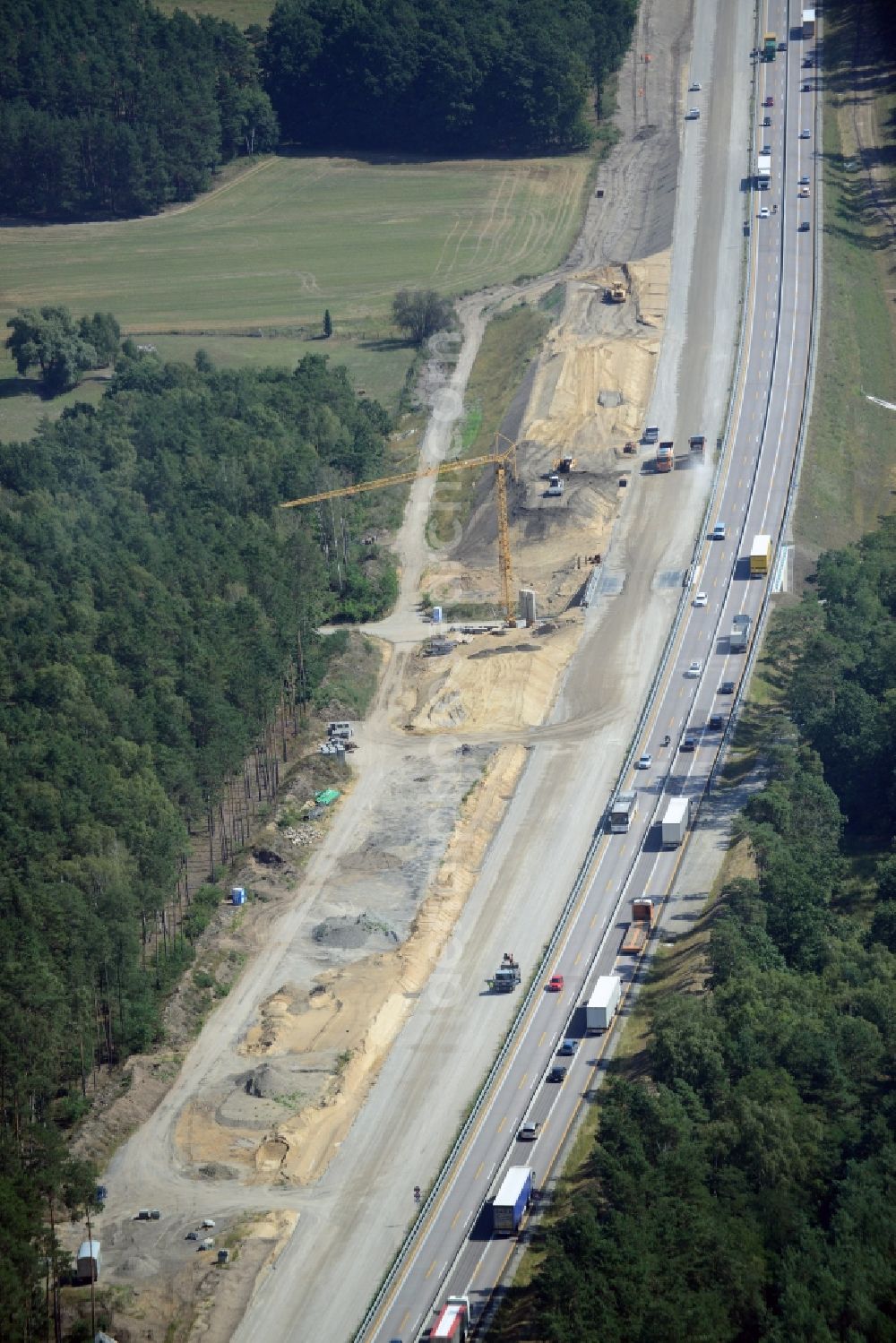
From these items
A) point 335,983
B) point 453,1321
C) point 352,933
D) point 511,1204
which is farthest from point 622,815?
point 453,1321

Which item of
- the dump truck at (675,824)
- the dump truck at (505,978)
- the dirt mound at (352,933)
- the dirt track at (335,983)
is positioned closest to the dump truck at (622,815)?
the dump truck at (675,824)

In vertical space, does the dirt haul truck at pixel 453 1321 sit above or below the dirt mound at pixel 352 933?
above

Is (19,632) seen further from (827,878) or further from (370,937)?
(827,878)

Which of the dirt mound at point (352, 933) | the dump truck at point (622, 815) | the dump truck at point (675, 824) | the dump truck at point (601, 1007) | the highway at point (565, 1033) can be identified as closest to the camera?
the highway at point (565, 1033)

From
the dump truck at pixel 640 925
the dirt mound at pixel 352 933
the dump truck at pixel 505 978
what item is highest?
the dump truck at pixel 640 925

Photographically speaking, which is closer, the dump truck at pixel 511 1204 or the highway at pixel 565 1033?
the highway at pixel 565 1033

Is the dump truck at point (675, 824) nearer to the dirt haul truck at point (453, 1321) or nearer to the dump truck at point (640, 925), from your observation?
the dump truck at point (640, 925)
